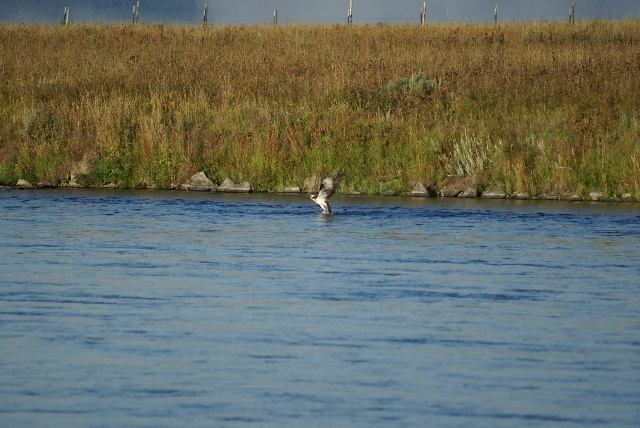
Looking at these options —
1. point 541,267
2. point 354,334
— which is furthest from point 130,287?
point 541,267

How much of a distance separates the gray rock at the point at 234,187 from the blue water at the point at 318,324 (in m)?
5.67

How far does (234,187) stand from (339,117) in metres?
3.27

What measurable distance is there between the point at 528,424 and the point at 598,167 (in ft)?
50.5

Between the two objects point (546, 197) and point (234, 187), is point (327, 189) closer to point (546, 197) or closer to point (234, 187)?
point (234, 187)

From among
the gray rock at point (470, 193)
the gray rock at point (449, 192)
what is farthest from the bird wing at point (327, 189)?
the gray rock at point (470, 193)

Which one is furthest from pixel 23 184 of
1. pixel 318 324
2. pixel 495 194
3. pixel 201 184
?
pixel 318 324

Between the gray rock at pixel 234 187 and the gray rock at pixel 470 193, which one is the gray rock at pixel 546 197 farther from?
the gray rock at pixel 234 187

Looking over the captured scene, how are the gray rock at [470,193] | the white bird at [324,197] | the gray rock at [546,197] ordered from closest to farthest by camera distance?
the white bird at [324,197] → the gray rock at [546,197] → the gray rock at [470,193]

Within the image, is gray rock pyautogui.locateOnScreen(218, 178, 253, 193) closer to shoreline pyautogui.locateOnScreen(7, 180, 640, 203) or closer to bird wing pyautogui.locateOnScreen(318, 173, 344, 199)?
shoreline pyautogui.locateOnScreen(7, 180, 640, 203)

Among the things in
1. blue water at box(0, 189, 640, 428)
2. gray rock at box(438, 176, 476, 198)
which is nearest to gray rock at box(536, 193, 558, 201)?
gray rock at box(438, 176, 476, 198)

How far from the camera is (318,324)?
8.82m

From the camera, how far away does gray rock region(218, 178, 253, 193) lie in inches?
869

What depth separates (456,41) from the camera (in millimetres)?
35188

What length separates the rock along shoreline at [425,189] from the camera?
20.5 m
